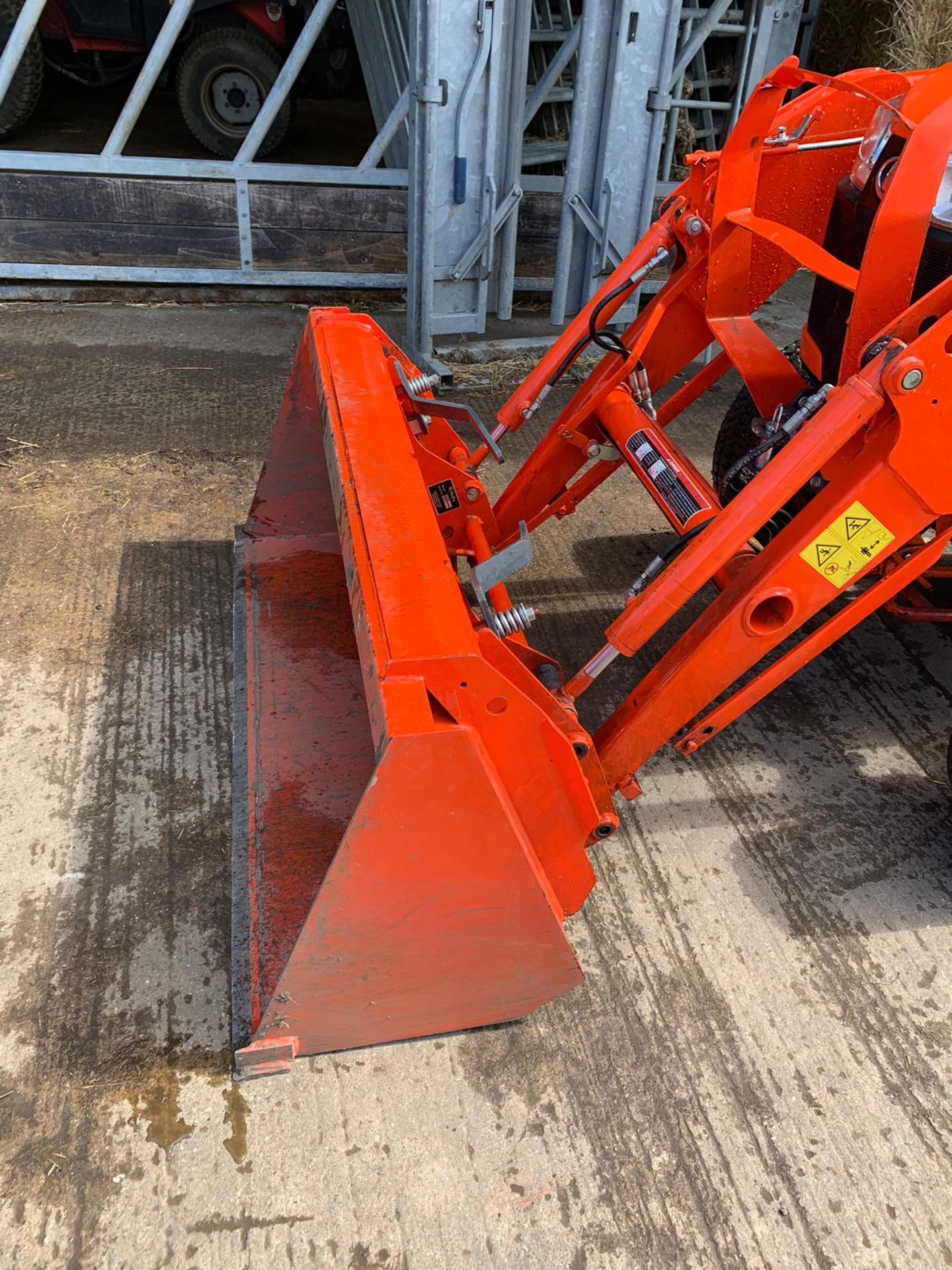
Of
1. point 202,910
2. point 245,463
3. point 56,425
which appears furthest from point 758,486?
point 56,425

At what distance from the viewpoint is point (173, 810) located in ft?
8.39

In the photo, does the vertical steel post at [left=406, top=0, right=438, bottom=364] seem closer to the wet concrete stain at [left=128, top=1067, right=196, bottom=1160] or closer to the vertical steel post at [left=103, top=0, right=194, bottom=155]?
the vertical steel post at [left=103, top=0, right=194, bottom=155]

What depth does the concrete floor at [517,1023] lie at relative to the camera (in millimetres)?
1811

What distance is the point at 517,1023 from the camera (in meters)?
2.15

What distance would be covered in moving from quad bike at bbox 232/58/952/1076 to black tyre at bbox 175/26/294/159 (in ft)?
16.6

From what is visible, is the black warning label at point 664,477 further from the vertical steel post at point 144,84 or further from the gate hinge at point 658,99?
the vertical steel post at point 144,84

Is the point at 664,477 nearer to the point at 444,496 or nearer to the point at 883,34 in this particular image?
the point at 444,496

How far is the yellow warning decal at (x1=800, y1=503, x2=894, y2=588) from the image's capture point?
1.98 m

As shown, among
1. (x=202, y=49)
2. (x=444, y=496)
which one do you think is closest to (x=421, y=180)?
(x=444, y=496)

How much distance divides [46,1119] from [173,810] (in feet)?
2.66

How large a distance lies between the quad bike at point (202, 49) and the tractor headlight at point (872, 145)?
5.28 meters

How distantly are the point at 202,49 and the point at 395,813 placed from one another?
22.7 ft

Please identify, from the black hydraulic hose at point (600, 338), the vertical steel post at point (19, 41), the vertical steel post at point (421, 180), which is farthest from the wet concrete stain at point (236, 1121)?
the vertical steel post at point (19, 41)

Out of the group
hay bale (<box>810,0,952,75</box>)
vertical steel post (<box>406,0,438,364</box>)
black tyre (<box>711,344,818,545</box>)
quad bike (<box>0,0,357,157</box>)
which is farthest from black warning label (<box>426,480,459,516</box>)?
quad bike (<box>0,0,357,157</box>)
